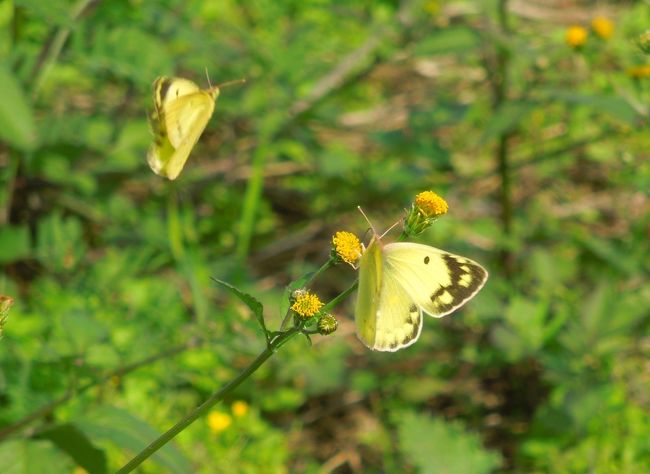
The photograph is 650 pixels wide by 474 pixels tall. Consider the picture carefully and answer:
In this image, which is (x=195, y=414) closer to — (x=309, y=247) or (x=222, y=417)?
(x=222, y=417)

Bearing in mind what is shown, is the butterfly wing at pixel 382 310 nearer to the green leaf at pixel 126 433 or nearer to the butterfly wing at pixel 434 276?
the butterfly wing at pixel 434 276

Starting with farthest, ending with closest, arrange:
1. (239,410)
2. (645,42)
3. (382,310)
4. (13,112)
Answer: (239,410)
(13,112)
(645,42)
(382,310)

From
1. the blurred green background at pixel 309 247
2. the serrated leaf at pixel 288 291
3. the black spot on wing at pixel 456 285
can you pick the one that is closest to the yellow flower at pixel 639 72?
the blurred green background at pixel 309 247

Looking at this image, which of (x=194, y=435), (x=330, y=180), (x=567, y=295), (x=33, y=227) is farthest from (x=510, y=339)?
(x=33, y=227)

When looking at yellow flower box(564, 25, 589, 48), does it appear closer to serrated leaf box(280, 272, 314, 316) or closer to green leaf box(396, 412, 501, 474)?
green leaf box(396, 412, 501, 474)

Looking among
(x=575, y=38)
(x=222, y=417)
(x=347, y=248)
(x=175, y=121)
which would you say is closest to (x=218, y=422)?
(x=222, y=417)

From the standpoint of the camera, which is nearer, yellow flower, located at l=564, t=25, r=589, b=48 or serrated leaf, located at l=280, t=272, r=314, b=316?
serrated leaf, located at l=280, t=272, r=314, b=316

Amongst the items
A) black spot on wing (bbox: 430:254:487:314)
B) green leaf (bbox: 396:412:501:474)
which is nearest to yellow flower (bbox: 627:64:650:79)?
green leaf (bbox: 396:412:501:474)
